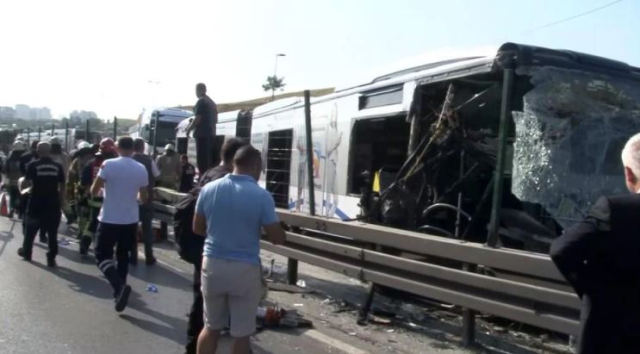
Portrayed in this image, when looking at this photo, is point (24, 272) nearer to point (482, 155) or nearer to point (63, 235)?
point (63, 235)

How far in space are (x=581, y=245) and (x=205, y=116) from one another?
972 centimetres

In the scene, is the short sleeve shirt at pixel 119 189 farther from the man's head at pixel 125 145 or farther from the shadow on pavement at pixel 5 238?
the shadow on pavement at pixel 5 238

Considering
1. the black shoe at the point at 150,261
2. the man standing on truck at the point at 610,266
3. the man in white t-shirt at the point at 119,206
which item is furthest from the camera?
the black shoe at the point at 150,261

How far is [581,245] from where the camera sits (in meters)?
3.26

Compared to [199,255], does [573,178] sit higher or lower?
higher

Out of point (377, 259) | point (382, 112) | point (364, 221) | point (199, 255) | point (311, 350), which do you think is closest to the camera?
point (199, 255)

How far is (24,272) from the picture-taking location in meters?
10.7

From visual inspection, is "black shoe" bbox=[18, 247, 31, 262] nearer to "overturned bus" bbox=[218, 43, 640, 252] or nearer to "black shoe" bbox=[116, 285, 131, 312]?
"black shoe" bbox=[116, 285, 131, 312]

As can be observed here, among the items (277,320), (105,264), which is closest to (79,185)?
(105,264)

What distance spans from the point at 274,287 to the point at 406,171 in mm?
2222

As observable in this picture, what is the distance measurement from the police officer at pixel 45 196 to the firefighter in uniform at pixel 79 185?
0.88 meters

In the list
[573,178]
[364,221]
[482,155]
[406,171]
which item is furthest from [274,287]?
[573,178]

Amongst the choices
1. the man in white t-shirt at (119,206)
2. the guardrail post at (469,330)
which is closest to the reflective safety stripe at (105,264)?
the man in white t-shirt at (119,206)

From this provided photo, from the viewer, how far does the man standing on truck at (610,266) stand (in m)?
3.20
